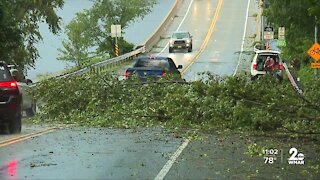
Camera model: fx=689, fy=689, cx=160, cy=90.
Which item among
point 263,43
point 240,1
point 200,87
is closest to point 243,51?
point 263,43

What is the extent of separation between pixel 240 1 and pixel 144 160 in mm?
76412

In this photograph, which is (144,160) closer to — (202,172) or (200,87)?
(202,172)

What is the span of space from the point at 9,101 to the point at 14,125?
2.07 ft

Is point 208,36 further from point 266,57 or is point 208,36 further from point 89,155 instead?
point 89,155

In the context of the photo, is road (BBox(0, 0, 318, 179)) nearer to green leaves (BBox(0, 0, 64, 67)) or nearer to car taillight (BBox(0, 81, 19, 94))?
car taillight (BBox(0, 81, 19, 94))

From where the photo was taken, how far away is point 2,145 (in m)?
13.1

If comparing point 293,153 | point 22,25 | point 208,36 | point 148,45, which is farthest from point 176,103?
point 208,36

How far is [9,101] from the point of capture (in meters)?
15.4

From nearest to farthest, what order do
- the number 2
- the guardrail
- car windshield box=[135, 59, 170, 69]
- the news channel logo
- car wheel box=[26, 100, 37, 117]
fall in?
1. the news channel logo
2. the number 2
3. car wheel box=[26, 100, 37, 117]
4. car windshield box=[135, 59, 170, 69]
5. the guardrail

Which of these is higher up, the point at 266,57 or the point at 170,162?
the point at 266,57

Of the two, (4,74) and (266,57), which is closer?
(4,74)

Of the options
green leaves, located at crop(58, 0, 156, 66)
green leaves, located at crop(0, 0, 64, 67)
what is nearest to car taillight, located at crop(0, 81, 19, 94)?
green leaves, located at crop(0, 0, 64, 67)

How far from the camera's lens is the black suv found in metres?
15.4

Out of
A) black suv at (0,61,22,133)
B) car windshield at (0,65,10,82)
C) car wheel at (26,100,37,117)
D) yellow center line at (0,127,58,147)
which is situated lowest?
car wheel at (26,100,37,117)
